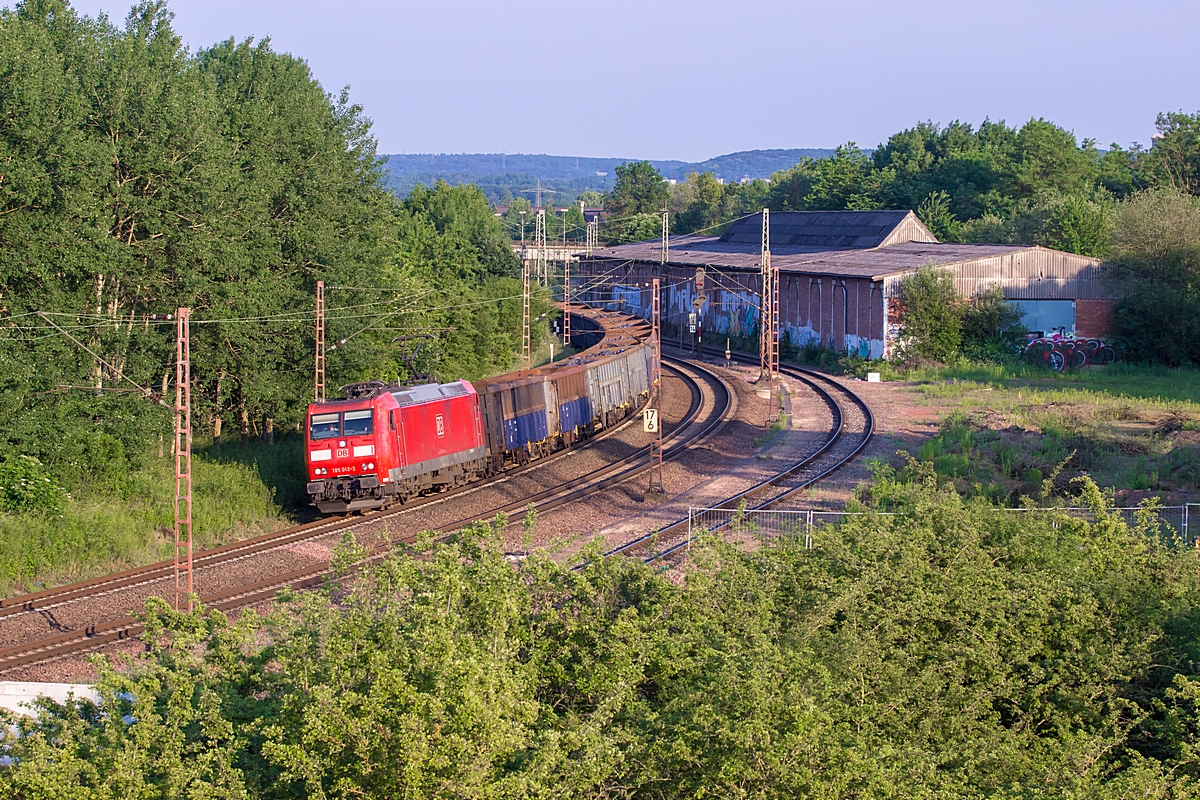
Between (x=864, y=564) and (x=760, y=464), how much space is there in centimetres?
1655

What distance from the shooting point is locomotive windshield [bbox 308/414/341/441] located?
77.4 feet

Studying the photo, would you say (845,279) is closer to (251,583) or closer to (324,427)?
(324,427)

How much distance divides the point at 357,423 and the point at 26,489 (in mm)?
6470

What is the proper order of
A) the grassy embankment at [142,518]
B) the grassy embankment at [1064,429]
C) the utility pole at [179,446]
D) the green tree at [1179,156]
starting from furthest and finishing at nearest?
the green tree at [1179,156] → the grassy embankment at [1064,429] → the grassy embankment at [142,518] → the utility pole at [179,446]

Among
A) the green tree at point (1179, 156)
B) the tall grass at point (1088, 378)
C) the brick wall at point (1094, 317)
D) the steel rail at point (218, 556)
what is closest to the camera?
the steel rail at point (218, 556)

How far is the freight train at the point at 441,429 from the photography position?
23.5 m

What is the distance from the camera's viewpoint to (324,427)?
77.6ft

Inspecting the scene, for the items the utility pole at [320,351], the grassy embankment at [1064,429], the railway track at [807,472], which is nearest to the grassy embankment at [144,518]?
the utility pole at [320,351]

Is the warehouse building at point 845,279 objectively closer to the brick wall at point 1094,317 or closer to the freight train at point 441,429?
the brick wall at point 1094,317

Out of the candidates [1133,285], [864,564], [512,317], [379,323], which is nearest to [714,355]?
[512,317]

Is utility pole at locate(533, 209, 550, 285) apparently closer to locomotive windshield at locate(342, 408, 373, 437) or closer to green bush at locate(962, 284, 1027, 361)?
green bush at locate(962, 284, 1027, 361)

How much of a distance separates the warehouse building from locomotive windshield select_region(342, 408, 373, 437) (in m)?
27.8

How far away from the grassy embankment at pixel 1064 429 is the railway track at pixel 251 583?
312 inches

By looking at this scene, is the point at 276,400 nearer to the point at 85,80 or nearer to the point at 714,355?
the point at 85,80
